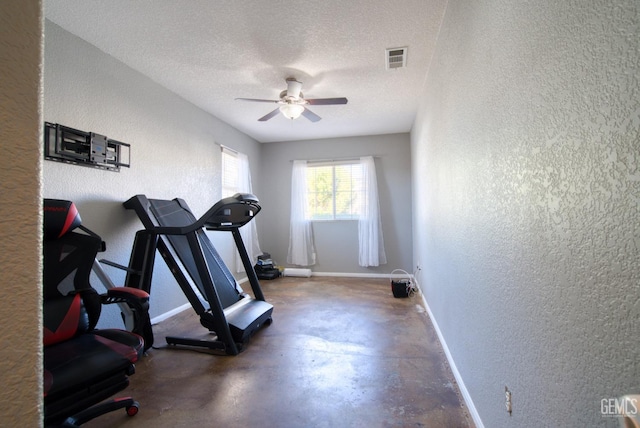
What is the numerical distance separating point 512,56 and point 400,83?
2.22m

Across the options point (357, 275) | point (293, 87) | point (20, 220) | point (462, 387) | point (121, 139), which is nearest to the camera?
point (20, 220)

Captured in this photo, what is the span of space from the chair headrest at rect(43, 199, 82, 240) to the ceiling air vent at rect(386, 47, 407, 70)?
2.59 m

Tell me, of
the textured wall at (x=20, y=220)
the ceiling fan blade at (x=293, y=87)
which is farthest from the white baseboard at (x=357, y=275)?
the textured wall at (x=20, y=220)

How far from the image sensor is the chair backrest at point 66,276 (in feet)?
4.65

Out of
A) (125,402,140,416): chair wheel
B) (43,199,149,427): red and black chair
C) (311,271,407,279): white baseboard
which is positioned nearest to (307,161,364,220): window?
(311,271,407,279): white baseboard

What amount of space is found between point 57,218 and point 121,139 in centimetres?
138

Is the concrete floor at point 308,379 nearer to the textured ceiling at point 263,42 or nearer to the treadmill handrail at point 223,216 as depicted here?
the treadmill handrail at point 223,216

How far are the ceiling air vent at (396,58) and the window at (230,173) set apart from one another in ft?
8.92

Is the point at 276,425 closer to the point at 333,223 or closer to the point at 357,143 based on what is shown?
the point at 333,223

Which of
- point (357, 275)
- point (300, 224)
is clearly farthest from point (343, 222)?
point (357, 275)

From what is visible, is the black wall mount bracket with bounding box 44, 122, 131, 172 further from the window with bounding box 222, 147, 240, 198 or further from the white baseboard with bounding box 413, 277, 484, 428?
the white baseboard with bounding box 413, 277, 484, 428

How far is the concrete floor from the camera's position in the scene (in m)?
1.55

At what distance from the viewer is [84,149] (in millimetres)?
2244

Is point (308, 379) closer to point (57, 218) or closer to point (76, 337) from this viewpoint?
point (76, 337)
